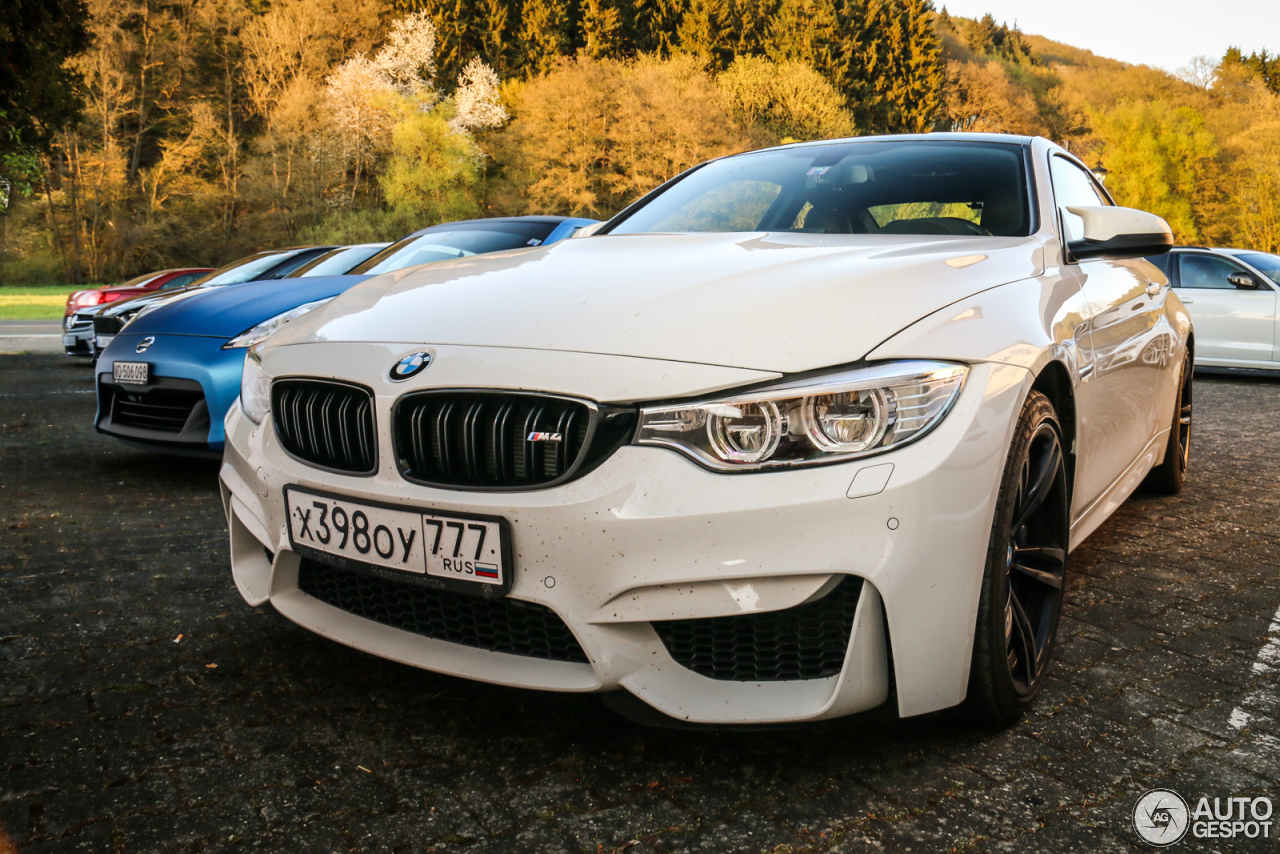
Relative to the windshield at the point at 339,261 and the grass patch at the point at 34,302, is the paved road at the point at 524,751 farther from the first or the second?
the grass patch at the point at 34,302

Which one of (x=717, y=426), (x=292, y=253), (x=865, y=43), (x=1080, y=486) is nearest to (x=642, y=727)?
(x=717, y=426)

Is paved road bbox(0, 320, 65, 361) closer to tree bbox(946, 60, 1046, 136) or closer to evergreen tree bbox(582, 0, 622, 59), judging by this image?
evergreen tree bbox(582, 0, 622, 59)

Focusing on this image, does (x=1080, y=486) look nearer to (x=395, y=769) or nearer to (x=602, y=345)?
(x=602, y=345)

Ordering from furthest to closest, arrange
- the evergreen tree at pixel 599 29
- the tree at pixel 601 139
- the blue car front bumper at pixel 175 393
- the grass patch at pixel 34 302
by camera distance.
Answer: the evergreen tree at pixel 599 29 → the tree at pixel 601 139 → the grass patch at pixel 34 302 → the blue car front bumper at pixel 175 393

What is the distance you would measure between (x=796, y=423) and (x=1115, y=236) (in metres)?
1.69

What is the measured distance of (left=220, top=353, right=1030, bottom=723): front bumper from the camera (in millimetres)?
1793

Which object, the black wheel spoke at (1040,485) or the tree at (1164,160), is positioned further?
the tree at (1164,160)

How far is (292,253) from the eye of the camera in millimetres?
8828

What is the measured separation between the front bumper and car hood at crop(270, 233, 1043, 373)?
244 millimetres

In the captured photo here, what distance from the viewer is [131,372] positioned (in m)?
4.92

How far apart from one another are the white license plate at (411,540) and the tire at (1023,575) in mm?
979

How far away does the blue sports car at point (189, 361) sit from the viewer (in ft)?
15.5

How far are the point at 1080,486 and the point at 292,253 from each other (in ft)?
→ 25.0

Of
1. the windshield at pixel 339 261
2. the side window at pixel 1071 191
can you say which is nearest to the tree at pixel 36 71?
the windshield at pixel 339 261
